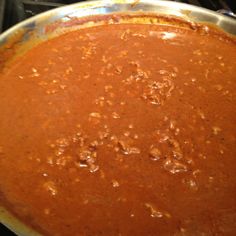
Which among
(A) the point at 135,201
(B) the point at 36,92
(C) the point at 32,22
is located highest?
(C) the point at 32,22

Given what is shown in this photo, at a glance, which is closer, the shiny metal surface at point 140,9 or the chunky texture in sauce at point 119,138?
the chunky texture in sauce at point 119,138

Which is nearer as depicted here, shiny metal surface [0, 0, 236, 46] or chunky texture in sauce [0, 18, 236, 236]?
chunky texture in sauce [0, 18, 236, 236]

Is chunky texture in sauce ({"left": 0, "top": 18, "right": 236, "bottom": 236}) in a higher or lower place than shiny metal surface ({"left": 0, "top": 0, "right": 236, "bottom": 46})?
lower

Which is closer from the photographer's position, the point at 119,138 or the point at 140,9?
the point at 119,138

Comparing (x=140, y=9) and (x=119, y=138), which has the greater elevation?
(x=140, y=9)

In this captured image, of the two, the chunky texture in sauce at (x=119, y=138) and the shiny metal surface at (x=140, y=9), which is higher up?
the shiny metal surface at (x=140, y=9)

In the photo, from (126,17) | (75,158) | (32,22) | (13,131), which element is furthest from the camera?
(126,17)

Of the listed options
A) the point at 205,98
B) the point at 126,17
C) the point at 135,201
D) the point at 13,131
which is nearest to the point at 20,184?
the point at 13,131

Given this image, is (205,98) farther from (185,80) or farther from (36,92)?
(36,92)
